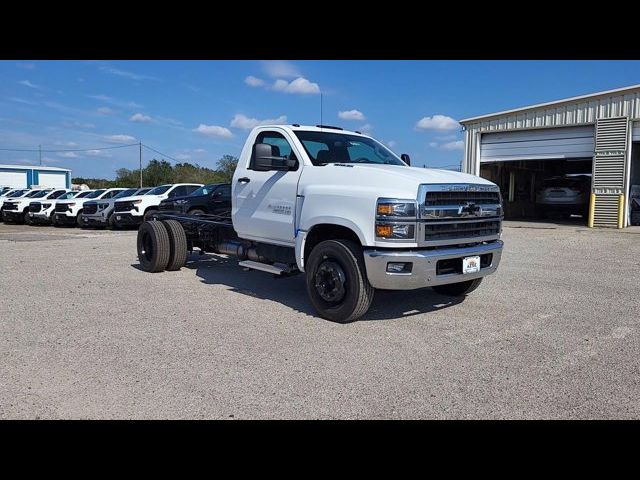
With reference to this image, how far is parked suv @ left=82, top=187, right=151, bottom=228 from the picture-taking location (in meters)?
20.3

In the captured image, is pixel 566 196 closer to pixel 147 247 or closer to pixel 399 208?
pixel 147 247

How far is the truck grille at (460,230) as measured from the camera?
5270mm

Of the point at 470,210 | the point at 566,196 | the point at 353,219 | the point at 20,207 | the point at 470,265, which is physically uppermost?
the point at 566,196

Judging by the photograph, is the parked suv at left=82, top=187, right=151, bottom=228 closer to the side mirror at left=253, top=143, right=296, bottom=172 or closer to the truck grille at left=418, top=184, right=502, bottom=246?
the side mirror at left=253, top=143, right=296, bottom=172

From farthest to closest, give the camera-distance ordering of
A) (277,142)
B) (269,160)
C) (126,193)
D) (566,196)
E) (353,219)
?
(126,193), (566,196), (277,142), (269,160), (353,219)

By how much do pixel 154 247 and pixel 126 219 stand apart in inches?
432

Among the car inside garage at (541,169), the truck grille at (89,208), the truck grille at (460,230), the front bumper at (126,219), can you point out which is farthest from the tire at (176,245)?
the car inside garage at (541,169)

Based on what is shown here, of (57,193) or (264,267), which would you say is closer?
(264,267)

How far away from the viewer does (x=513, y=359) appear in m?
4.47

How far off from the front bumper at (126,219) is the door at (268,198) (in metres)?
12.7

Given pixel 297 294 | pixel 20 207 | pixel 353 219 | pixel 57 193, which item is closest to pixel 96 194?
pixel 57 193

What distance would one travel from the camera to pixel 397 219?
5.08 m

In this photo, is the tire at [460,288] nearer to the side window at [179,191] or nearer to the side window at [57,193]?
the side window at [179,191]
